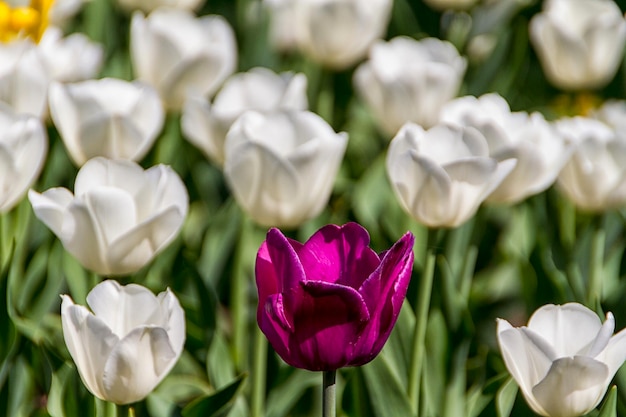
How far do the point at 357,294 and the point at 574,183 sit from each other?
0.91m

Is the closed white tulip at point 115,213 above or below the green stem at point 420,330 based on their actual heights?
above

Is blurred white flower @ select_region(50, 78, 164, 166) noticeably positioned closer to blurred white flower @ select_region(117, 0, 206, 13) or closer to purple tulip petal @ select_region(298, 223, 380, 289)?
purple tulip petal @ select_region(298, 223, 380, 289)

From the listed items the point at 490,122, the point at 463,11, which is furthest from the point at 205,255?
the point at 463,11

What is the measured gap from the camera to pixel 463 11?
2.92 meters

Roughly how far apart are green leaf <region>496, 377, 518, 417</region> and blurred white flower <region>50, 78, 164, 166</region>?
67cm

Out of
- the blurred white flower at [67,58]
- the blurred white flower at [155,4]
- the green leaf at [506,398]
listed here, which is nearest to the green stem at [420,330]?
the green leaf at [506,398]

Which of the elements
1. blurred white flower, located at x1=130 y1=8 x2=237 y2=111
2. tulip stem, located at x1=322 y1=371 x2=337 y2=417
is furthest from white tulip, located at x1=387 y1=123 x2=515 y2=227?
blurred white flower, located at x1=130 y1=8 x2=237 y2=111

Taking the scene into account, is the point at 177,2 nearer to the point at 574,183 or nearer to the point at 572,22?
the point at 572,22

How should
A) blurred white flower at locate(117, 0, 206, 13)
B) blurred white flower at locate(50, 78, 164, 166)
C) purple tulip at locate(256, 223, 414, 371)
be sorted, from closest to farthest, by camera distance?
purple tulip at locate(256, 223, 414, 371) → blurred white flower at locate(50, 78, 164, 166) → blurred white flower at locate(117, 0, 206, 13)

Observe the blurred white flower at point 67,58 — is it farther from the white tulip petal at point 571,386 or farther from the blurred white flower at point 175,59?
the white tulip petal at point 571,386

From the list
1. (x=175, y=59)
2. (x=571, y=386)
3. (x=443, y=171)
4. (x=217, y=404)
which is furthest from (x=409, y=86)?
(x=571, y=386)

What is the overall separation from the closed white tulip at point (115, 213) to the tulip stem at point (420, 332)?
341 mm

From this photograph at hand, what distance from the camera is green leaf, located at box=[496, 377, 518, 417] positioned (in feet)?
4.69

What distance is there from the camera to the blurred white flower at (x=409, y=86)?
2.02 metres
